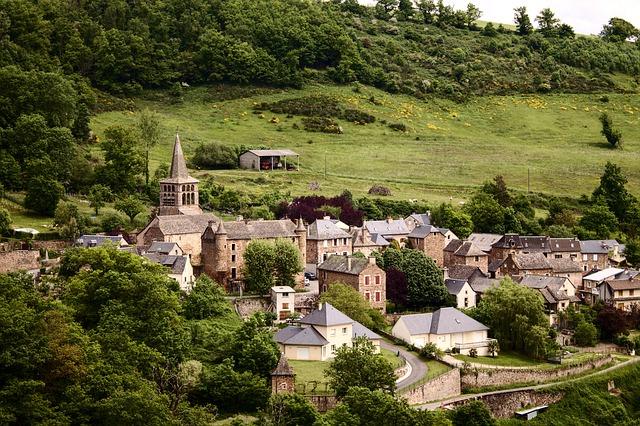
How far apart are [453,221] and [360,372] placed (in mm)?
38700

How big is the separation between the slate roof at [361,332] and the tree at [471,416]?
337 inches

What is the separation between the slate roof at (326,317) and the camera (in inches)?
2684

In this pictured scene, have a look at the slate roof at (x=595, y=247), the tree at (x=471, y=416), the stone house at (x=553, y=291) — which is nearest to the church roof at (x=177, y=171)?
the stone house at (x=553, y=291)

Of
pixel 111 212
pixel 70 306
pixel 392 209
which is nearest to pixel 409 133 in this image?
pixel 392 209

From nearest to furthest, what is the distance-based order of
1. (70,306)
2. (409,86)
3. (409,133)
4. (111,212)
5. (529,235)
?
(70,306) → (111,212) → (529,235) → (409,133) → (409,86)

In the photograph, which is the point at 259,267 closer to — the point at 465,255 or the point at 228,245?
the point at 228,245

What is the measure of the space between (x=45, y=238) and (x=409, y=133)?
67874mm

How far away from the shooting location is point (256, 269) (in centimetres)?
7644

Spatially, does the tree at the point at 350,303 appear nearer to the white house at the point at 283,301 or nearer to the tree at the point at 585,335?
the white house at the point at 283,301

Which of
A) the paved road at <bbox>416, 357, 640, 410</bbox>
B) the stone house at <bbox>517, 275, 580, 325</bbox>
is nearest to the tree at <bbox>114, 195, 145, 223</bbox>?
the stone house at <bbox>517, 275, 580, 325</bbox>

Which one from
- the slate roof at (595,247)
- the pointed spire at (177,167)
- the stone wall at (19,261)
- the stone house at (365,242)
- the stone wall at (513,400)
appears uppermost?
the pointed spire at (177,167)

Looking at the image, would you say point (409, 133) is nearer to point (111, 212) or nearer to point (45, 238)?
point (111, 212)

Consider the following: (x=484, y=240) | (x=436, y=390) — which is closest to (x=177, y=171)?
(x=484, y=240)

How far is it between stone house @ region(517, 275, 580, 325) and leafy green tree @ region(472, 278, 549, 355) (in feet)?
18.5
